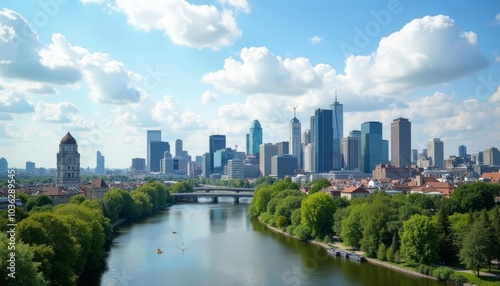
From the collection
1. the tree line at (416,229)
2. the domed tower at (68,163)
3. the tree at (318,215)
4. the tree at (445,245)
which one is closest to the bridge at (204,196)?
the domed tower at (68,163)

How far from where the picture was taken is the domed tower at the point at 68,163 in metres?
95.8

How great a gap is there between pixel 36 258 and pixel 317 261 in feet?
72.1

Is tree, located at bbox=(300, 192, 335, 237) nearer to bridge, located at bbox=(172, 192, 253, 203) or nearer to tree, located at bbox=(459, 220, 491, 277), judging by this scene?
tree, located at bbox=(459, 220, 491, 277)

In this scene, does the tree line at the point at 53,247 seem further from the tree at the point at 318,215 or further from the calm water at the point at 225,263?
the tree at the point at 318,215

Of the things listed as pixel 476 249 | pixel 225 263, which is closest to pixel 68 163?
pixel 225 263

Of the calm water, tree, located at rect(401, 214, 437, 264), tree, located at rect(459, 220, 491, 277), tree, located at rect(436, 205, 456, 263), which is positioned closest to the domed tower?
the calm water

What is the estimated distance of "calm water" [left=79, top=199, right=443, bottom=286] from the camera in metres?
32.8

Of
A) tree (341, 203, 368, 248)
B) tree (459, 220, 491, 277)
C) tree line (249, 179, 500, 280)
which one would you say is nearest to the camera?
tree (459, 220, 491, 277)

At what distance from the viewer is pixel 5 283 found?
65.2ft

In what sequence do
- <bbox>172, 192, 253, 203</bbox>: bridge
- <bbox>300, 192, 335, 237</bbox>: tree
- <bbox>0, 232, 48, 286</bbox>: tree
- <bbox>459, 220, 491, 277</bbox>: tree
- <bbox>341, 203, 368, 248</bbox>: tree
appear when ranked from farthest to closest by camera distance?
<bbox>172, 192, 253, 203</bbox>: bridge → <bbox>300, 192, 335, 237</bbox>: tree → <bbox>341, 203, 368, 248</bbox>: tree → <bbox>459, 220, 491, 277</bbox>: tree → <bbox>0, 232, 48, 286</bbox>: tree

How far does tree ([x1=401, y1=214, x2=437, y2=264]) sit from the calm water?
1.87m

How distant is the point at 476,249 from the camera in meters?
31.4

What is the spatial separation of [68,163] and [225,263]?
67308mm

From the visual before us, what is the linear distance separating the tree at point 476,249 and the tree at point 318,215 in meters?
17.9
